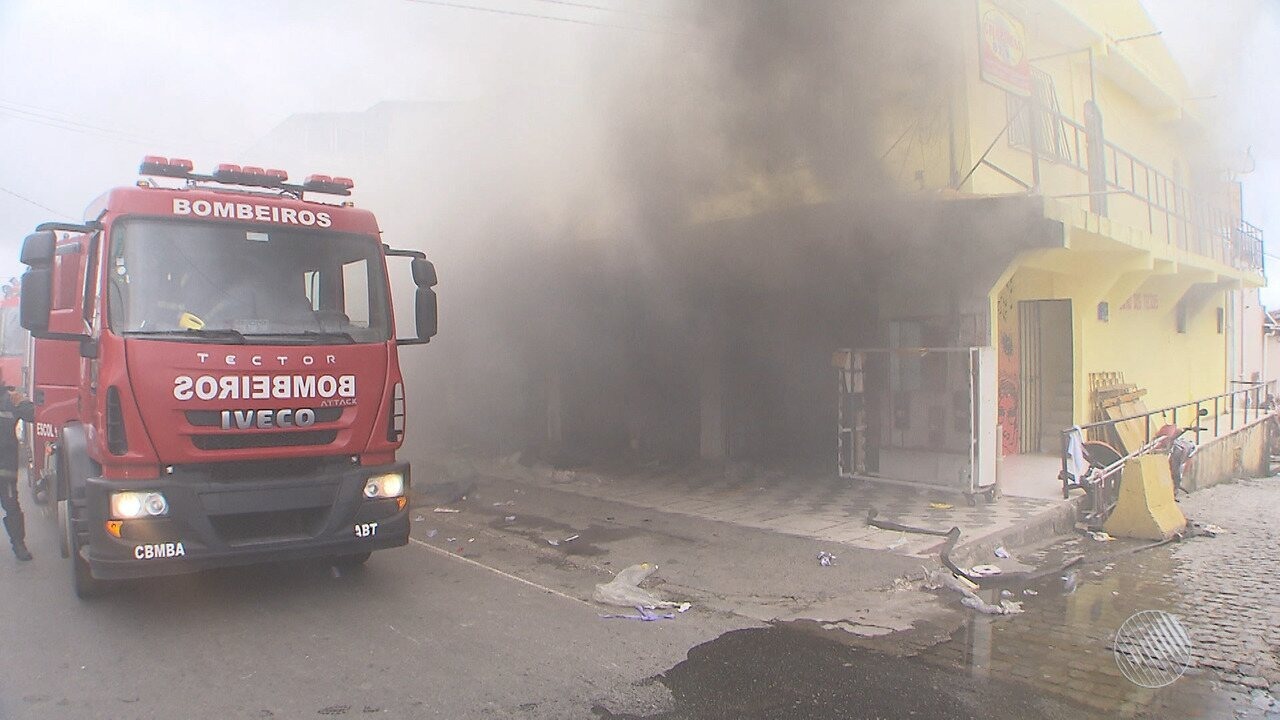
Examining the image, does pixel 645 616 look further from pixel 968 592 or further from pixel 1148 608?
pixel 1148 608

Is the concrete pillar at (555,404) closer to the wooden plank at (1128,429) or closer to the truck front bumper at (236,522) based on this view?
the truck front bumper at (236,522)

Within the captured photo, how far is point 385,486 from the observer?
457 centimetres

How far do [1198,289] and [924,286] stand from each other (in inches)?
402

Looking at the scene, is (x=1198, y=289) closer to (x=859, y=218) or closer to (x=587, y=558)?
(x=859, y=218)

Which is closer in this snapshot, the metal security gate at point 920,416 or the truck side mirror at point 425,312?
the truck side mirror at point 425,312

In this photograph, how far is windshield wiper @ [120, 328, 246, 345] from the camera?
402 cm

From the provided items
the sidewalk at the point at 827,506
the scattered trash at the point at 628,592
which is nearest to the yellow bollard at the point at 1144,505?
the sidewalk at the point at 827,506

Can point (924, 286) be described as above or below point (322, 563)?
above

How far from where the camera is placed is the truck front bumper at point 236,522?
12.9 feet

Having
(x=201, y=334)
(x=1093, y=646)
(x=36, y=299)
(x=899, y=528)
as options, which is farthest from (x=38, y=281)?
(x=899, y=528)

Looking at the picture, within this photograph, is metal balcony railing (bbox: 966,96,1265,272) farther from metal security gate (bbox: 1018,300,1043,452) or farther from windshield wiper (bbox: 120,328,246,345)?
windshield wiper (bbox: 120,328,246,345)

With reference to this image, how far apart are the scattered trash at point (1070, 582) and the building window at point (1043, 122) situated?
4.89m

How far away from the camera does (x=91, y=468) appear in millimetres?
4289

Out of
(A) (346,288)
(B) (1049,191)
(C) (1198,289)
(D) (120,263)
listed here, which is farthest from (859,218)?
(C) (1198,289)
